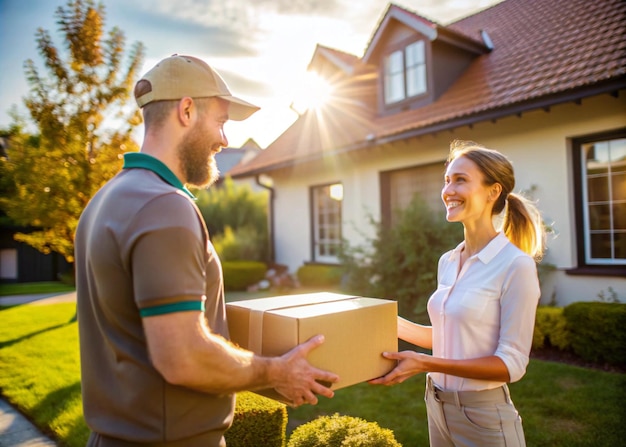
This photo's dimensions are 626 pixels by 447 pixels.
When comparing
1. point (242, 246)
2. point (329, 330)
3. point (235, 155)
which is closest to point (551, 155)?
point (329, 330)

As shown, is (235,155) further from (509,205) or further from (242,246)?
(509,205)

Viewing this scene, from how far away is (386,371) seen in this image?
2.04 m

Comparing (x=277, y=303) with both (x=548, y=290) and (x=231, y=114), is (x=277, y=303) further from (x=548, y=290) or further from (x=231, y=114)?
(x=548, y=290)

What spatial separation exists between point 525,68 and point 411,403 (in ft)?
20.6

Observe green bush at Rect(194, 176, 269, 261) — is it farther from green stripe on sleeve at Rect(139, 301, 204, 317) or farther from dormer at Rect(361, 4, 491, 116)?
green stripe on sleeve at Rect(139, 301, 204, 317)

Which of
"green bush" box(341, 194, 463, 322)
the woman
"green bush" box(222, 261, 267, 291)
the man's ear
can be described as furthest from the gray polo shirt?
"green bush" box(222, 261, 267, 291)

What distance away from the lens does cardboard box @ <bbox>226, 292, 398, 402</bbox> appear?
1.74 meters

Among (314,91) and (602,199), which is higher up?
(314,91)

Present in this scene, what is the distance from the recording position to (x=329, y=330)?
1797 mm

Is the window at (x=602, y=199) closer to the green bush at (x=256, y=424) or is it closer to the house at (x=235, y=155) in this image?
the green bush at (x=256, y=424)

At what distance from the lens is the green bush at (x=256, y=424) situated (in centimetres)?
295

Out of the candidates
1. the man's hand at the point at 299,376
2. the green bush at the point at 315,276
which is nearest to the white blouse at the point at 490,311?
the man's hand at the point at 299,376

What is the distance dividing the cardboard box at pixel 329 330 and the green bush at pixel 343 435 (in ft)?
2.03

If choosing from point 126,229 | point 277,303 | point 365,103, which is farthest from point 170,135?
point 365,103
